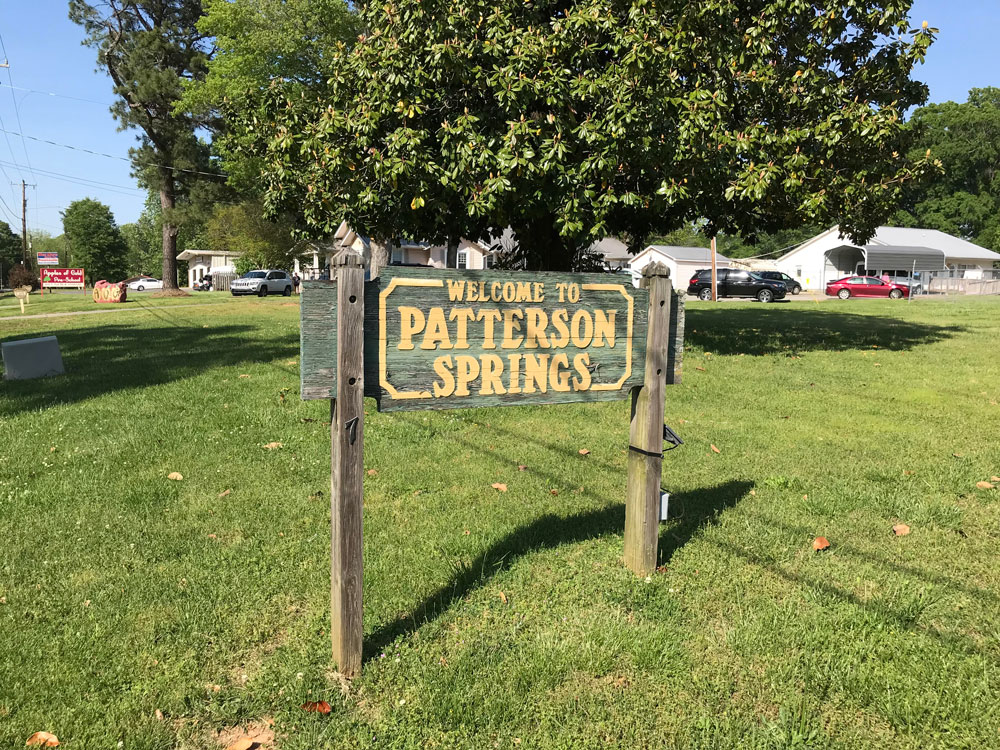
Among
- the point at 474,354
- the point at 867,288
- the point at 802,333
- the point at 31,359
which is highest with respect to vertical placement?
the point at 867,288

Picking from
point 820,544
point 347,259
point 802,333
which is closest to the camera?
point 347,259

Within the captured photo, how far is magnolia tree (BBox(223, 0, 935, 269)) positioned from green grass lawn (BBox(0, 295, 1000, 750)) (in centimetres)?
429

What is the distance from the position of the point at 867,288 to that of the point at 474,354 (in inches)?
1583

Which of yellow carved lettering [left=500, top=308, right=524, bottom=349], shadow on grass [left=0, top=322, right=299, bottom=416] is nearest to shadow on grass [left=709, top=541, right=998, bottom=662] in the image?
yellow carved lettering [left=500, top=308, right=524, bottom=349]

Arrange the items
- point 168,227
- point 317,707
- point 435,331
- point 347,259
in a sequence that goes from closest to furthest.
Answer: point 317,707 < point 347,259 < point 435,331 < point 168,227

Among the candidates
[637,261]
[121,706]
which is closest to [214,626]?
[121,706]

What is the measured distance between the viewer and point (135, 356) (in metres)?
11.2

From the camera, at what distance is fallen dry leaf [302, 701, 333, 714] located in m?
2.62

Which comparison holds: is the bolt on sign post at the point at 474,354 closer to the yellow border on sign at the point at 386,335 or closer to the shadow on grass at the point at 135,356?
the yellow border on sign at the point at 386,335

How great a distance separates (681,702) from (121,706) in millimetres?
2124

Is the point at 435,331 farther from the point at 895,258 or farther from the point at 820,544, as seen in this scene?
the point at 895,258

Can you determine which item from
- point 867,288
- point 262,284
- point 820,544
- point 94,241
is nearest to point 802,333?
point 820,544

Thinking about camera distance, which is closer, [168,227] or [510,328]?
[510,328]

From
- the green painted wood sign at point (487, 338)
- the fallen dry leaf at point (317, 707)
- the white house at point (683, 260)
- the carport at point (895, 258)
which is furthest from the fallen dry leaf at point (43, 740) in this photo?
the white house at point (683, 260)
